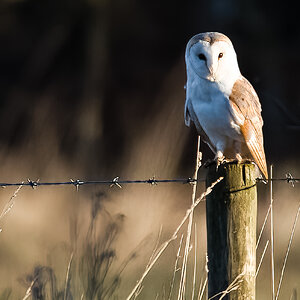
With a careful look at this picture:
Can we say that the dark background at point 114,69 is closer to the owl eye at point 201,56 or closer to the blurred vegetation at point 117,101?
the blurred vegetation at point 117,101

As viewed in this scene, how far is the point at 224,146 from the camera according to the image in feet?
9.75

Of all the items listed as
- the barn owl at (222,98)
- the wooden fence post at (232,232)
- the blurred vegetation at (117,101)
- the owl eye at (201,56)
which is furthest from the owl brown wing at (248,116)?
the blurred vegetation at (117,101)

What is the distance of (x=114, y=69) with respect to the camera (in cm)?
578

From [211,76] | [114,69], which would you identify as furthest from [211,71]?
[114,69]

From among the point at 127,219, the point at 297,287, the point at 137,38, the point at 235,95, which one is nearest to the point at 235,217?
the point at 235,95

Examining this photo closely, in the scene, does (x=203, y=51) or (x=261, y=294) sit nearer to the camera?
(x=203, y=51)

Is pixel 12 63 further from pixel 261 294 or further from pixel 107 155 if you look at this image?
pixel 261 294

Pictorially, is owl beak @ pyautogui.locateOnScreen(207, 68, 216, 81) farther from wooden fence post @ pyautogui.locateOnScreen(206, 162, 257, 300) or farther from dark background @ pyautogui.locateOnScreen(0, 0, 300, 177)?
dark background @ pyautogui.locateOnScreen(0, 0, 300, 177)

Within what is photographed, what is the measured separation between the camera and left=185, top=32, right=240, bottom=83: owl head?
278cm

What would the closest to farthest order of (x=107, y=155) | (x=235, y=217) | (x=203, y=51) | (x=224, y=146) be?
(x=235, y=217)
(x=203, y=51)
(x=224, y=146)
(x=107, y=155)

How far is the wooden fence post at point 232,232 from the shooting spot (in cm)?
245

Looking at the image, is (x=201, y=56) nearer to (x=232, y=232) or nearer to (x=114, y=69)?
(x=232, y=232)

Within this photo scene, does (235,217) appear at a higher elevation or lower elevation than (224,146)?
lower

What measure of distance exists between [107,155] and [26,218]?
728mm
